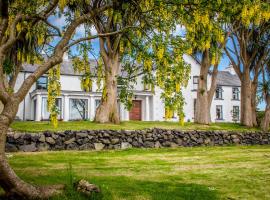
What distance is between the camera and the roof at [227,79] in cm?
5385

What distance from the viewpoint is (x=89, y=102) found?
146ft

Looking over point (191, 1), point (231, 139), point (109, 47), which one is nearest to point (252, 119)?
point (231, 139)

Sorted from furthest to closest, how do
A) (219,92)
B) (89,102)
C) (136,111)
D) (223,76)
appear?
(223,76) < (219,92) < (136,111) < (89,102)

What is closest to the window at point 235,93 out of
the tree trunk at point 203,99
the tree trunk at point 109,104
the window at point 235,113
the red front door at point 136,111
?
the window at point 235,113

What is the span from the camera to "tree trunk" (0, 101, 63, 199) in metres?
7.16

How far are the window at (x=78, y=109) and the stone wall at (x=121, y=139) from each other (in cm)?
2162

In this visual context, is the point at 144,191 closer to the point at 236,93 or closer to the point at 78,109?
the point at 78,109

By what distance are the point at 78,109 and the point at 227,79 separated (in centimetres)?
2339

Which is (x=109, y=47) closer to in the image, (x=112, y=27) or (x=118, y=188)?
(x=112, y=27)

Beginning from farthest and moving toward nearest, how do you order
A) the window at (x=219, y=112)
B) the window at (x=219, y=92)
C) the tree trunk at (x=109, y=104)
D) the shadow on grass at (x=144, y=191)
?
the window at (x=219, y=92)
the window at (x=219, y=112)
the tree trunk at (x=109, y=104)
the shadow on grass at (x=144, y=191)

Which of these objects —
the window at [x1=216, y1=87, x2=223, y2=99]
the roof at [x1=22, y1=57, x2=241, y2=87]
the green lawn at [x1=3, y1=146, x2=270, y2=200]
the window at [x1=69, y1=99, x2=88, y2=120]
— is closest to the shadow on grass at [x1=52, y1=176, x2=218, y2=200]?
the green lawn at [x1=3, y1=146, x2=270, y2=200]

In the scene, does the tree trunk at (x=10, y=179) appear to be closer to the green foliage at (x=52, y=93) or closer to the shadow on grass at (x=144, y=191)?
the shadow on grass at (x=144, y=191)

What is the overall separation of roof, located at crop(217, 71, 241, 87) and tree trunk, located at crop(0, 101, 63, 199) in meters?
47.4

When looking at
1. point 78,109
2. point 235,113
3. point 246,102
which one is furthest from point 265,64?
point 78,109
